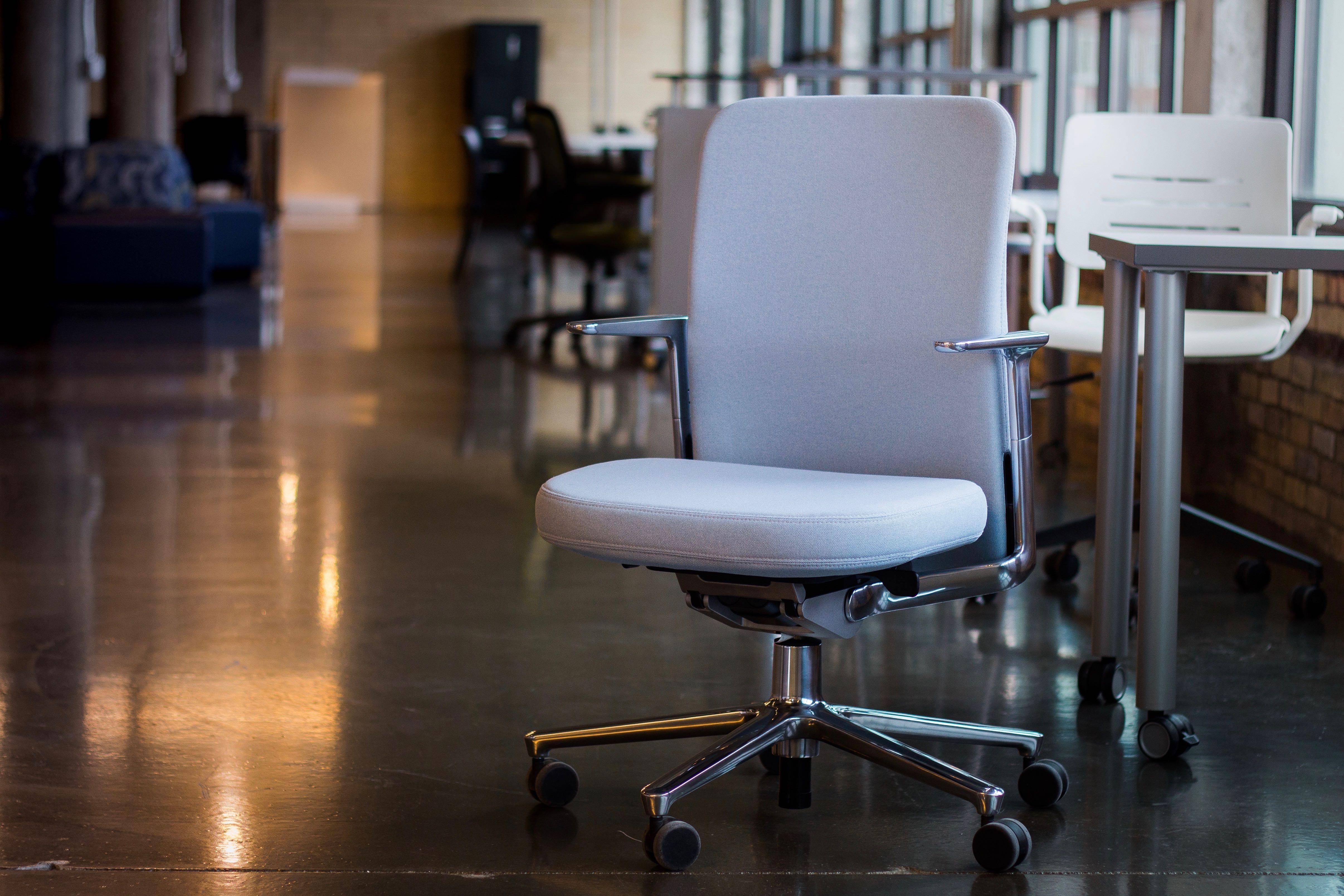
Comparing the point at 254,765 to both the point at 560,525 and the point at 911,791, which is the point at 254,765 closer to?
the point at 560,525

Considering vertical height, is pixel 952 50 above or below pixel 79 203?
above

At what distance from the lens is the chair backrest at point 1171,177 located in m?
3.60

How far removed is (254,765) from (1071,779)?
3.95 feet

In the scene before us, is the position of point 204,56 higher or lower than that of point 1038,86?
higher

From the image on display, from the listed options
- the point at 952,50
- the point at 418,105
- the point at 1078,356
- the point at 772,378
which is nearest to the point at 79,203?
the point at 952,50

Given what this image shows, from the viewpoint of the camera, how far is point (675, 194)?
5.95 m

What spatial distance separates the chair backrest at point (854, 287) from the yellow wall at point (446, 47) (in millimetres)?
15899

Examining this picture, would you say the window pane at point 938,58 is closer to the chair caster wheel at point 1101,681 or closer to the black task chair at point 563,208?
the black task chair at point 563,208

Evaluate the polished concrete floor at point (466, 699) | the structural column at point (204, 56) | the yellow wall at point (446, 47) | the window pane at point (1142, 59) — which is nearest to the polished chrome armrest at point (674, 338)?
the polished concrete floor at point (466, 699)

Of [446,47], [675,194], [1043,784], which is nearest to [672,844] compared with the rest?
[1043,784]

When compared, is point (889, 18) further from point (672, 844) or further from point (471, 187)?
point (672, 844)

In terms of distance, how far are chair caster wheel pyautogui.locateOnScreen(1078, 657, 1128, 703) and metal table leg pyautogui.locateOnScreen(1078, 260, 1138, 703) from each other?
4 cm

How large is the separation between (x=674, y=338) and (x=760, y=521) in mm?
501

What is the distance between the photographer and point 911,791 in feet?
7.39
